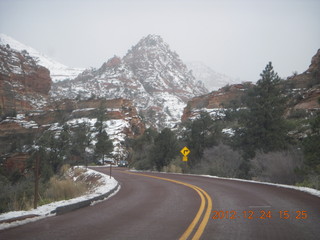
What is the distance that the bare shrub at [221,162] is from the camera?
24533 millimetres

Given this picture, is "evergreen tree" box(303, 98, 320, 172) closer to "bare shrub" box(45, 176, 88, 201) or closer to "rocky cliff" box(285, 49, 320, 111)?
"bare shrub" box(45, 176, 88, 201)

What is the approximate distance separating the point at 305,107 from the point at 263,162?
1749 cm

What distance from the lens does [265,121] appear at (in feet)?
85.4

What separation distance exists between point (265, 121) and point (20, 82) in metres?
79.2

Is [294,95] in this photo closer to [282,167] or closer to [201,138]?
[201,138]

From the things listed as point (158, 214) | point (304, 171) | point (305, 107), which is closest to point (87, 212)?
point (158, 214)

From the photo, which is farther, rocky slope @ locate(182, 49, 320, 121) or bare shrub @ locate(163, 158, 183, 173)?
rocky slope @ locate(182, 49, 320, 121)

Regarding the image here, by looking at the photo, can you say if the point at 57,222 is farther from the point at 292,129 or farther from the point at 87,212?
the point at 292,129

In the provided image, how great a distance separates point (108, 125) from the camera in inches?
3004

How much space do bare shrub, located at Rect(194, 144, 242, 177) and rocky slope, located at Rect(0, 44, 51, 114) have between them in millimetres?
62770

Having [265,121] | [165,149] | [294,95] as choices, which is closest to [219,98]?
[294,95]

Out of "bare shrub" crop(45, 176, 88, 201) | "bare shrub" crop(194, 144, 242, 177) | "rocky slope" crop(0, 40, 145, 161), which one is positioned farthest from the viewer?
"rocky slope" crop(0, 40, 145, 161)

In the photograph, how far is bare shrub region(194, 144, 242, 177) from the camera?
24533mm

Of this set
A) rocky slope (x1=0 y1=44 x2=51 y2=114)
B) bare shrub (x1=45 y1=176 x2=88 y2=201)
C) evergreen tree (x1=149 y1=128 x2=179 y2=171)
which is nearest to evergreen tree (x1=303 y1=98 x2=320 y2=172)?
bare shrub (x1=45 y1=176 x2=88 y2=201)
